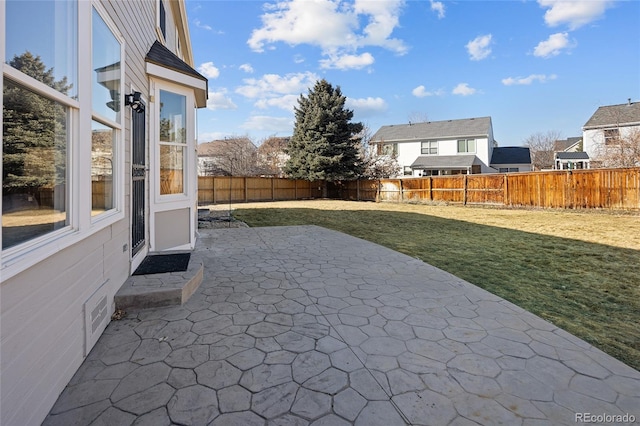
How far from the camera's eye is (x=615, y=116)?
76.9 feet

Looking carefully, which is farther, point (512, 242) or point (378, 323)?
point (512, 242)

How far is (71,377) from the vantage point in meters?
2.10

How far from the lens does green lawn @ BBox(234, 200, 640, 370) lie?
326cm

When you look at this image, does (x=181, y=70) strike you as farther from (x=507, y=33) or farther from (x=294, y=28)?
(x=507, y=33)

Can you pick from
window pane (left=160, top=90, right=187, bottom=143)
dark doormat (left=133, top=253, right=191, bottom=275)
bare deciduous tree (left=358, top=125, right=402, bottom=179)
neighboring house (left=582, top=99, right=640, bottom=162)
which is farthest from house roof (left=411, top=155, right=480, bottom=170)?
dark doormat (left=133, top=253, right=191, bottom=275)

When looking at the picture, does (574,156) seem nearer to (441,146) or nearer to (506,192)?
(441,146)

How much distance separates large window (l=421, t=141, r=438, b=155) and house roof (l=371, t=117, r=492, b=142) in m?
0.56

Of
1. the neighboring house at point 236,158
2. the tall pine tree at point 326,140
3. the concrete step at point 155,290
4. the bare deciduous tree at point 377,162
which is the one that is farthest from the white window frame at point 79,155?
the neighboring house at point 236,158

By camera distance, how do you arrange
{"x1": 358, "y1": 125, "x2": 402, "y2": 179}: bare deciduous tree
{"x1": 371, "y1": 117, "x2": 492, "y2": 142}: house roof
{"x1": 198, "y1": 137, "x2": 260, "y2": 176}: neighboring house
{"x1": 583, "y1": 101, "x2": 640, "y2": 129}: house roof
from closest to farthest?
1. {"x1": 583, "y1": 101, "x2": 640, "y2": 129}: house roof
2. {"x1": 358, "y1": 125, "x2": 402, "y2": 179}: bare deciduous tree
3. {"x1": 198, "y1": 137, "x2": 260, "y2": 176}: neighboring house
4. {"x1": 371, "y1": 117, "x2": 492, "y2": 142}: house roof

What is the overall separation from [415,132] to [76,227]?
31.0 m

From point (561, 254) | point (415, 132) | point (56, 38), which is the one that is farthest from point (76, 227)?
point (415, 132)

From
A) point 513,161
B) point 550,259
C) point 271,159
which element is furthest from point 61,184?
point 513,161

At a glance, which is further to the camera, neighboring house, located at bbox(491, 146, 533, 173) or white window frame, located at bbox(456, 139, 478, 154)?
neighboring house, located at bbox(491, 146, 533, 173)

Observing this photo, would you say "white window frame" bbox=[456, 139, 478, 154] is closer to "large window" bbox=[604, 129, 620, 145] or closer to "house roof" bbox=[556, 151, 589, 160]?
"house roof" bbox=[556, 151, 589, 160]
